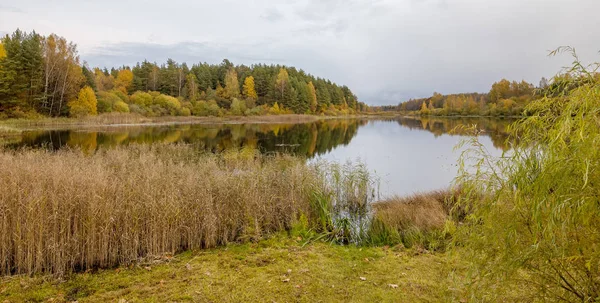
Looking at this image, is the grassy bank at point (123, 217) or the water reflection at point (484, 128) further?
the water reflection at point (484, 128)

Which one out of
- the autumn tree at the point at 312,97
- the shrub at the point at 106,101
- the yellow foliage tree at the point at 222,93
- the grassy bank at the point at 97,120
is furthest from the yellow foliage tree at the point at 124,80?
the autumn tree at the point at 312,97

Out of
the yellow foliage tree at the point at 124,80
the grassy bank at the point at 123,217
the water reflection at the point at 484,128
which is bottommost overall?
the grassy bank at the point at 123,217

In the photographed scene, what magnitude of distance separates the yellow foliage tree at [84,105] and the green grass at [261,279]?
168 ft

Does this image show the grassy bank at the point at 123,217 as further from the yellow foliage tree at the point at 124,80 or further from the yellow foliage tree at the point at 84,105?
the yellow foliage tree at the point at 124,80

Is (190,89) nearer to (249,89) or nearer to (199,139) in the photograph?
(249,89)

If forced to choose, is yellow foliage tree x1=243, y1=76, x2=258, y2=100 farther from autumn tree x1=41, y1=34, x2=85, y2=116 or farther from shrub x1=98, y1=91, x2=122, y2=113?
autumn tree x1=41, y1=34, x2=85, y2=116

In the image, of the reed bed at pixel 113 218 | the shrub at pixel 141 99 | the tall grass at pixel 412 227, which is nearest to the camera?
the reed bed at pixel 113 218

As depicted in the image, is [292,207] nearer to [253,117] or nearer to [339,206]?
[339,206]

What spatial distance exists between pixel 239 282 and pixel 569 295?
14.8 ft

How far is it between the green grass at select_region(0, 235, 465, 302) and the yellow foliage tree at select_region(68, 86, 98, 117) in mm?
51132

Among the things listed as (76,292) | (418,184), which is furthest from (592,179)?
(418,184)

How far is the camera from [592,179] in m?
2.37

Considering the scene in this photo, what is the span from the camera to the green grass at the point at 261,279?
520 centimetres

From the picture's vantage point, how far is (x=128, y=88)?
82.8m
